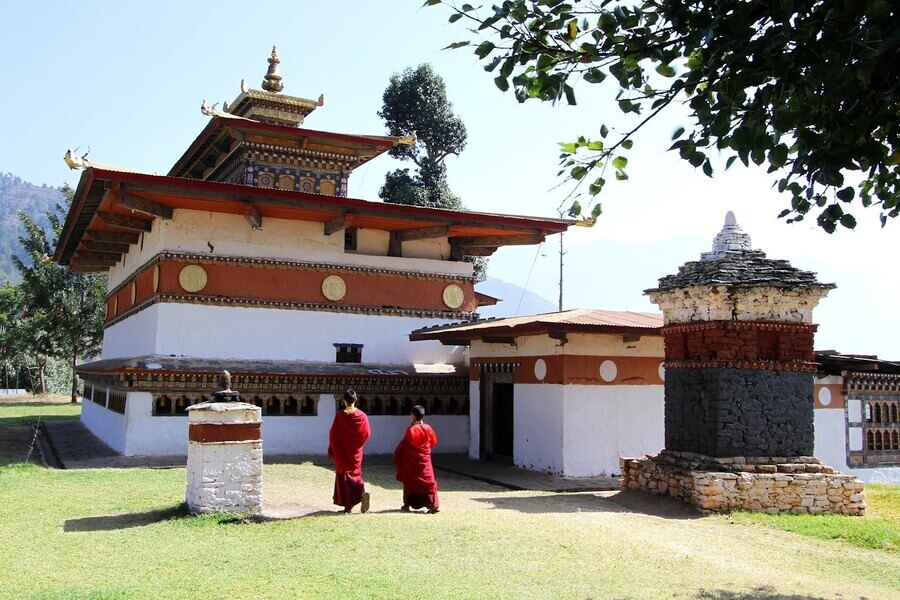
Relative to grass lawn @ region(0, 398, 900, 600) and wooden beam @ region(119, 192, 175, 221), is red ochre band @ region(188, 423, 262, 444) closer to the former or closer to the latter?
grass lawn @ region(0, 398, 900, 600)

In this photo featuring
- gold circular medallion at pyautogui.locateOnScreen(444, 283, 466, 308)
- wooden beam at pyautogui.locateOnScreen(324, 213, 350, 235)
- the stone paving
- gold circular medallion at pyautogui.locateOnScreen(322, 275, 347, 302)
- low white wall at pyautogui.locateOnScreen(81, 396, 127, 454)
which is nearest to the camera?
the stone paving

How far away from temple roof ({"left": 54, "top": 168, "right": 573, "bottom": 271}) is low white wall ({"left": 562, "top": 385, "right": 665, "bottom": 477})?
195 inches

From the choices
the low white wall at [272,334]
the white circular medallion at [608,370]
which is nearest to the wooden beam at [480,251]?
the low white wall at [272,334]

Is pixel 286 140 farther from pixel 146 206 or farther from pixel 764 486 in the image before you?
pixel 764 486

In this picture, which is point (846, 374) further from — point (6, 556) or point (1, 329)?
point (1, 329)

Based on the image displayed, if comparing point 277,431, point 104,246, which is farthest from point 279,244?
point 104,246

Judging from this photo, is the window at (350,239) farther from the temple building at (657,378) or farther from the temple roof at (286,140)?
the temple roof at (286,140)

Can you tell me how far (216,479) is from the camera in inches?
326

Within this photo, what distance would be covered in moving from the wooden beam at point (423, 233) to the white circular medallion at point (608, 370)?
4934 mm

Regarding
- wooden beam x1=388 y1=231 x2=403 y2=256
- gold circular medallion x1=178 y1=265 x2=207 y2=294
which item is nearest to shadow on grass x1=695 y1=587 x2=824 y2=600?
gold circular medallion x1=178 y1=265 x2=207 y2=294

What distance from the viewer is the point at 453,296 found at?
17.6 m

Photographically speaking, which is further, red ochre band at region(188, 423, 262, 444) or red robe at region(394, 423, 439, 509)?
red robe at region(394, 423, 439, 509)

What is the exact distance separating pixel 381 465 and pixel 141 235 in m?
7.76

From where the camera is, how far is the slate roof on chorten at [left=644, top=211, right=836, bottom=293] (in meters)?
10.2
